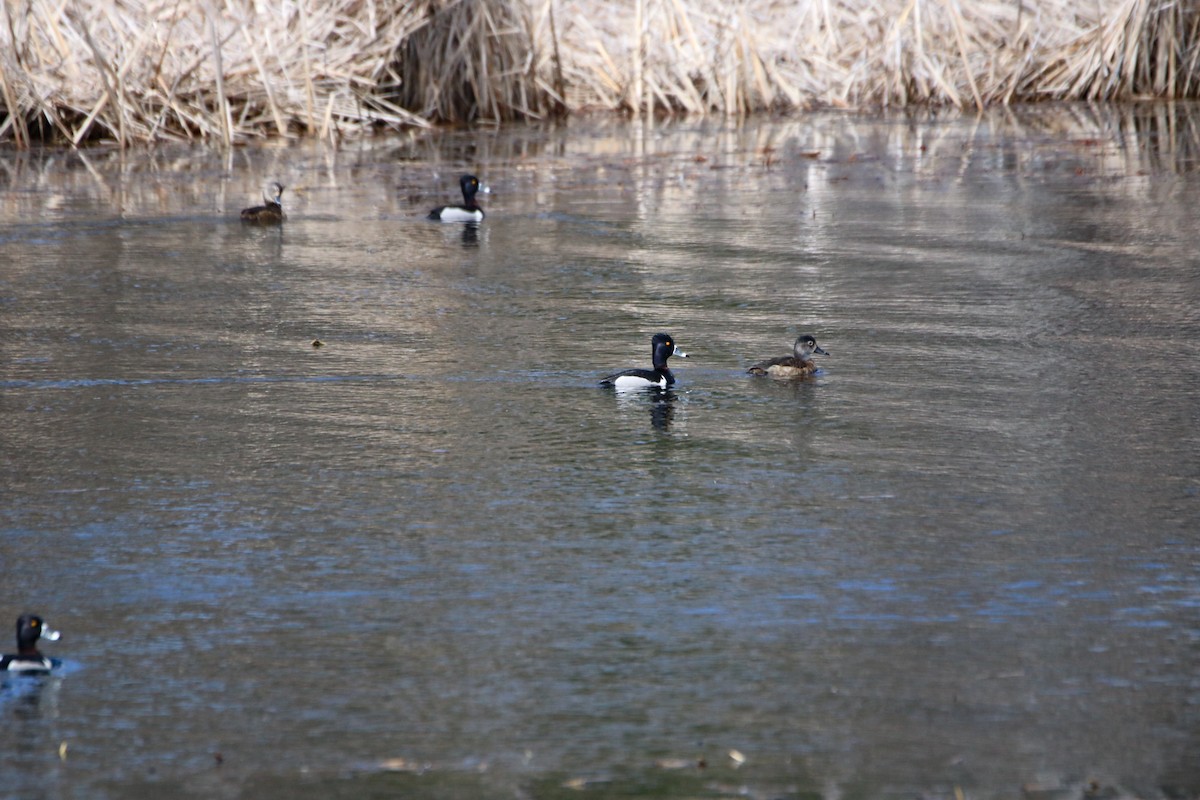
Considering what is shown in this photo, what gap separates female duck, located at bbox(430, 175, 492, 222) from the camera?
15.3m

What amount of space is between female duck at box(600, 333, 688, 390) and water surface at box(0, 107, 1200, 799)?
0.10 meters

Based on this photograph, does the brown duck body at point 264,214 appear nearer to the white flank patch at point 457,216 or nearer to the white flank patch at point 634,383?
the white flank patch at point 457,216

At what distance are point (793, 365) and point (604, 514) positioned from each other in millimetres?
2462

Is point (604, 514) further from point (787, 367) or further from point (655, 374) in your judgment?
point (787, 367)

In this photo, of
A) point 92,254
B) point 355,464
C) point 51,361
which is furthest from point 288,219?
point 355,464

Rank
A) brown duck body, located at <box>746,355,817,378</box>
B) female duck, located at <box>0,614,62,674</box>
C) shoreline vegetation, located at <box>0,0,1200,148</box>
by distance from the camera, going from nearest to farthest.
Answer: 1. female duck, located at <box>0,614,62,674</box>
2. brown duck body, located at <box>746,355,817,378</box>
3. shoreline vegetation, located at <box>0,0,1200,148</box>

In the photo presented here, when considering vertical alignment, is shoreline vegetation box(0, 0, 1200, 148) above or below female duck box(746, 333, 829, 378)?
above

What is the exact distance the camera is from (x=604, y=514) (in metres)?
6.88

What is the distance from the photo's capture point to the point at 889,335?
10227 mm

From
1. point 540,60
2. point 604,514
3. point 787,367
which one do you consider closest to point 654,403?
point 787,367

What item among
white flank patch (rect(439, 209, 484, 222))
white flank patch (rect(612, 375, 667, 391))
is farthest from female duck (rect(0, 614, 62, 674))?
white flank patch (rect(439, 209, 484, 222))

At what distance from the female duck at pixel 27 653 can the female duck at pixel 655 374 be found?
4139mm

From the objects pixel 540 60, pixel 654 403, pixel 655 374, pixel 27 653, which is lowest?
pixel 27 653

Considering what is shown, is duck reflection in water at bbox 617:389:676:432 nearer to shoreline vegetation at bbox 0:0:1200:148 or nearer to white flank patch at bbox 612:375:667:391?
white flank patch at bbox 612:375:667:391
